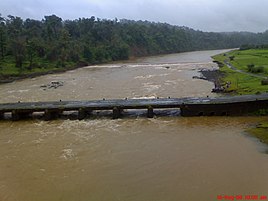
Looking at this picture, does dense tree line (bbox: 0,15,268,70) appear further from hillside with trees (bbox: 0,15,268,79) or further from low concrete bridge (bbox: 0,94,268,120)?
low concrete bridge (bbox: 0,94,268,120)

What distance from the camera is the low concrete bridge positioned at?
3634cm

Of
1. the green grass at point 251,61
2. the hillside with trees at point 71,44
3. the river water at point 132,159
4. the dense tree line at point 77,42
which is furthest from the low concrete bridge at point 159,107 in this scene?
the dense tree line at point 77,42

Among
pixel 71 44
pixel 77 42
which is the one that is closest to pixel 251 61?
pixel 71 44

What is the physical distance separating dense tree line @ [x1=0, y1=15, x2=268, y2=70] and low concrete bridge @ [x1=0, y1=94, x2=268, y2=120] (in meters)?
45.4

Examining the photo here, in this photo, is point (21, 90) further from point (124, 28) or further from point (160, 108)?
point (124, 28)

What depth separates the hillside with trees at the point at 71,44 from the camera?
→ 84500 mm

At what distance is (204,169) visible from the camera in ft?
73.8

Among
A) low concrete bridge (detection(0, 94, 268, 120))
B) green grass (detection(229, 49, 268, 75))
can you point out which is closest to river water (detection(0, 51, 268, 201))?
low concrete bridge (detection(0, 94, 268, 120))

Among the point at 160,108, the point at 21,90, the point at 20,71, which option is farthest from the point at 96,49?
the point at 160,108

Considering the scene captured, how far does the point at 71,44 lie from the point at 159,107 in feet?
260

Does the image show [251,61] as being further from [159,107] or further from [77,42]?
[77,42]

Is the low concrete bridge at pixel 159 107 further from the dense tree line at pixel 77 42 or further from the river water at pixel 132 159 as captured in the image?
the dense tree line at pixel 77 42

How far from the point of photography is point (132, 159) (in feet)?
81.4

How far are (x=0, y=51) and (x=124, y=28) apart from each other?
87.3m
